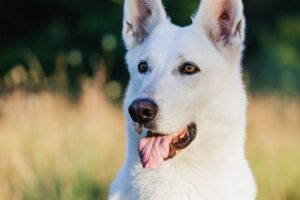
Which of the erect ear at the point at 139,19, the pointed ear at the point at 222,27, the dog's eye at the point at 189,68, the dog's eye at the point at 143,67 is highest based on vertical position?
the erect ear at the point at 139,19

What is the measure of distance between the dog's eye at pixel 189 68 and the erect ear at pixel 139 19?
1.38ft

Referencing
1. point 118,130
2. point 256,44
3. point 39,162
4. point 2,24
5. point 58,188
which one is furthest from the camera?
point 256,44

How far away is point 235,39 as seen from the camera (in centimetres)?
452

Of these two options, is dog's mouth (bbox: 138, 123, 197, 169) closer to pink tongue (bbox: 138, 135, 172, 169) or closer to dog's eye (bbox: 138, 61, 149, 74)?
pink tongue (bbox: 138, 135, 172, 169)

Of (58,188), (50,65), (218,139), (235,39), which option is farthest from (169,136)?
(50,65)

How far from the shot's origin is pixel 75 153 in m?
6.87

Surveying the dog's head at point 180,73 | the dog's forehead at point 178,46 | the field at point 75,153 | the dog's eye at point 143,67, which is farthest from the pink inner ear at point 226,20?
the field at point 75,153

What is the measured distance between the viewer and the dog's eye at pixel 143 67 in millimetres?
4449

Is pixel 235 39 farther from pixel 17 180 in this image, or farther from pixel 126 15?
pixel 17 180

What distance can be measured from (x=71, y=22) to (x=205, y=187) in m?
12.5

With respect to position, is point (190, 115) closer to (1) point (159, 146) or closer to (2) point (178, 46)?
(1) point (159, 146)

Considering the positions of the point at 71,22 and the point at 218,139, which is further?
the point at 71,22

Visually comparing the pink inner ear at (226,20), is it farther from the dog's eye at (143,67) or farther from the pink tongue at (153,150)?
the pink tongue at (153,150)

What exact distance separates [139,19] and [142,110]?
2.90 ft
